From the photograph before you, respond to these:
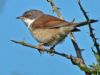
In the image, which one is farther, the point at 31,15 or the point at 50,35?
the point at 31,15

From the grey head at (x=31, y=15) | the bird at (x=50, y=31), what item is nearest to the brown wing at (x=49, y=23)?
the bird at (x=50, y=31)

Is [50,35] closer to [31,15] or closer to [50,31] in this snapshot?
[50,31]

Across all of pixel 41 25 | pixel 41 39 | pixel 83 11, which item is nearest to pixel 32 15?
pixel 41 25

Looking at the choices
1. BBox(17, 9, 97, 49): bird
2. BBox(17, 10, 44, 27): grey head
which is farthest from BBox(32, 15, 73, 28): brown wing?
BBox(17, 10, 44, 27): grey head

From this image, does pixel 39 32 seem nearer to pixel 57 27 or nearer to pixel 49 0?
pixel 57 27

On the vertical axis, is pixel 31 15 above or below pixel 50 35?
below

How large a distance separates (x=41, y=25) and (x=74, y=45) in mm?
3205

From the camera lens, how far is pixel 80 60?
66.9 inches

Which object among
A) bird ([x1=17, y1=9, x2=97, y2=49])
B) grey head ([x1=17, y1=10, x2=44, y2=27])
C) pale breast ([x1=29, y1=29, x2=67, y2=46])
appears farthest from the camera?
grey head ([x1=17, y1=10, x2=44, y2=27])

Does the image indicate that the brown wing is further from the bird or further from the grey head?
the grey head

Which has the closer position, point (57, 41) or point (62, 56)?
point (62, 56)

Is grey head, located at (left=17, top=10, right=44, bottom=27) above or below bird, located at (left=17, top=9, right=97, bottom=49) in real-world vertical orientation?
below

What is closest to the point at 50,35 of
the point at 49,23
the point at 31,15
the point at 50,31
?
the point at 50,31

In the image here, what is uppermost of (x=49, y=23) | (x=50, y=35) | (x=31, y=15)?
(x=49, y=23)
